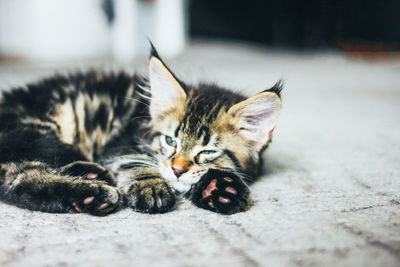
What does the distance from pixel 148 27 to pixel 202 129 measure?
5.24 metres

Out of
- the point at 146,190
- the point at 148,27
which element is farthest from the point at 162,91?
the point at 148,27

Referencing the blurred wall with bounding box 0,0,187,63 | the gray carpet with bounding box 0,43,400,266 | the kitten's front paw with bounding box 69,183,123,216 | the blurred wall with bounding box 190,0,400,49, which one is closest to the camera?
the gray carpet with bounding box 0,43,400,266

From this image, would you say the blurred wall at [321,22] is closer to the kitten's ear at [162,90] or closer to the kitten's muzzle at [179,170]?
the kitten's ear at [162,90]

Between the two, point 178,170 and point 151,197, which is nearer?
point 151,197

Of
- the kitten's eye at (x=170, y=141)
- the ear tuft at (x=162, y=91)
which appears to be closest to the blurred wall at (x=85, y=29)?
the ear tuft at (x=162, y=91)

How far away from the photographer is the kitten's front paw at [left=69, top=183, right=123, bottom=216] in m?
1.19

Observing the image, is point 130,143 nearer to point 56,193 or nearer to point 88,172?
point 88,172

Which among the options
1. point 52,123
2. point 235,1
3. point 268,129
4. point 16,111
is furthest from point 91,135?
point 235,1

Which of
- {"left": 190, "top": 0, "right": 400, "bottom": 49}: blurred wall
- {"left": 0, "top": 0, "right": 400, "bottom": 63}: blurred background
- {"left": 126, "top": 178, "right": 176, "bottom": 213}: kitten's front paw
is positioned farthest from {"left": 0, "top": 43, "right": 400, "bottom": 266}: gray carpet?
{"left": 190, "top": 0, "right": 400, "bottom": 49}: blurred wall

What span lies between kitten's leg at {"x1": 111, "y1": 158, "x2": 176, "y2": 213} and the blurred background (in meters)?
3.87

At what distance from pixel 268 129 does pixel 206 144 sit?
0.78 feet

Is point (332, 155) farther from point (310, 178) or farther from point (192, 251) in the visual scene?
point (192, 251)

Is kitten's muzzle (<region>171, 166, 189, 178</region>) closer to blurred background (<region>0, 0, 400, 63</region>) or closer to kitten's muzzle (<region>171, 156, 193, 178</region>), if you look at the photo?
kitten's muzzle (<region>171, 156, 193, 178</region>)

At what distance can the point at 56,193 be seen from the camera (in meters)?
1.22
